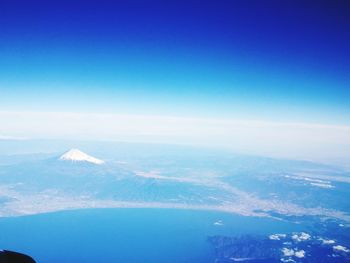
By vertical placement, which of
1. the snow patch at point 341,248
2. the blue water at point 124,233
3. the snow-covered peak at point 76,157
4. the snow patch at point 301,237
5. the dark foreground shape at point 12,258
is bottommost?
the blue water at point 124,233

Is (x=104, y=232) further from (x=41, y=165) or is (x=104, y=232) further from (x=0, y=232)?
→ (x=41, y=165)

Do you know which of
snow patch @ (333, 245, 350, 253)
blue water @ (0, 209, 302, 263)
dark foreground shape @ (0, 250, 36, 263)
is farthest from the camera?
snow patch @ (333, 245, 350, 253)

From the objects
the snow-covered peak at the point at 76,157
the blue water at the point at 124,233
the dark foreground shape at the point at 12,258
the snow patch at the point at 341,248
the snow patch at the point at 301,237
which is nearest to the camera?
the dark foreground shape at the point at 12,258

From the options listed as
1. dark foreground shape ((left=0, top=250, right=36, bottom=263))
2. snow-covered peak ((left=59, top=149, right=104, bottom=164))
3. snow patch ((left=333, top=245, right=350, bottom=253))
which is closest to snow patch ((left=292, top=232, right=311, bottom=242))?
snow patch ((left=333, top=245, right=350, bottom=253))

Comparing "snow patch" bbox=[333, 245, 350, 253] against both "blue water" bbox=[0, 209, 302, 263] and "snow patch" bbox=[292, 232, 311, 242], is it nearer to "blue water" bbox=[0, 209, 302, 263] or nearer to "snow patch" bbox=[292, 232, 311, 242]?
"snow patch" bbox=[292, 232, 311, 242]

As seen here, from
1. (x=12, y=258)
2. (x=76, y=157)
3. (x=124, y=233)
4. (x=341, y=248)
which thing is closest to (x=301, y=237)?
(x=341, y=248)

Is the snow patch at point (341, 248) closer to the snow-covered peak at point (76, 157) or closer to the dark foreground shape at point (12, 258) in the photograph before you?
the dark foreground shape at point (12, 258)

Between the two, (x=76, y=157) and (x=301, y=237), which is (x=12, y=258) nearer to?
(x=301, y=237)

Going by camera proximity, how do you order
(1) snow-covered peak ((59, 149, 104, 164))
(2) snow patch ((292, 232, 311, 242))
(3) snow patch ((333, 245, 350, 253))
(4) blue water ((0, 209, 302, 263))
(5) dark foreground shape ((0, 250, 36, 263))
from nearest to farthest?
(5) dark foreground shape ((0, 250, 36, 263)) → (4) blue water ((0, 209, 302, 263)) → (3) snow patch ((333, 245, 350, 253)) → (2) snow patch ((292, 232, 311, 242)) → (1) snow-covered peak ((59, 149, 104, 164))

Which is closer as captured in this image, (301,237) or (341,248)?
(341,248)

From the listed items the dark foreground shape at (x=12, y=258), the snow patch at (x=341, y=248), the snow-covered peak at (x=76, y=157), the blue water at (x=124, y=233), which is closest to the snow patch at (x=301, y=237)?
the blue water at (x=124, y=233)
